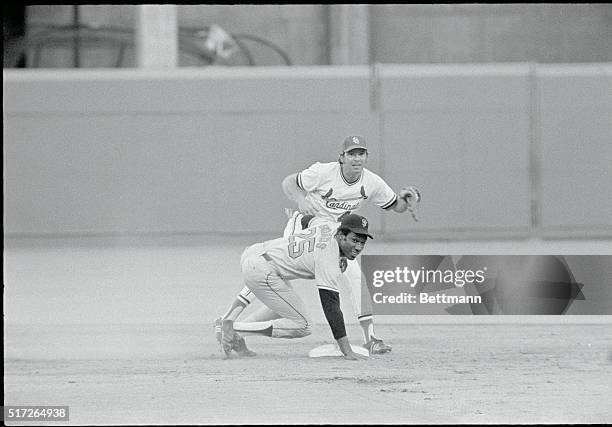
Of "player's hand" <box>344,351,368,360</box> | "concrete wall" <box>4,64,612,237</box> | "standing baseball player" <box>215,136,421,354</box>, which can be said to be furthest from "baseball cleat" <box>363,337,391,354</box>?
"concrete wall" <box>4,64,612,237</box>

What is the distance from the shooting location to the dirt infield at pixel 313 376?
6.15 m

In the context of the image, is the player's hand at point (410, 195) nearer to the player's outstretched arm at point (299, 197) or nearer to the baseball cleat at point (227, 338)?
the player's outstretched arm at point (299, 197)

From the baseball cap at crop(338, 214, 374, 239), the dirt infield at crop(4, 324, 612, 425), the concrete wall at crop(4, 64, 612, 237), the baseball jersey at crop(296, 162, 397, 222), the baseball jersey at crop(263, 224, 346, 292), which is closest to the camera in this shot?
the dirt infield at crop(4, 324, 612, 425)

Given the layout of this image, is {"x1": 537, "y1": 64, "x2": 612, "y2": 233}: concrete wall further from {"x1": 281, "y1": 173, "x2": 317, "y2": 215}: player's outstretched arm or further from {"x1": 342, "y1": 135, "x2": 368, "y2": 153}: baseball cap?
{"x1": 342, "y1": 135, "x2": 368, "y2": 153}: baseball cap

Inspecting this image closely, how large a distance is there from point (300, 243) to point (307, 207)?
1.19ft

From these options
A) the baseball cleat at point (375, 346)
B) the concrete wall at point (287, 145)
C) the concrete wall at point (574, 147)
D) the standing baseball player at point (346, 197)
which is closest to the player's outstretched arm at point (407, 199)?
the standing baseball player at point (346, 197)

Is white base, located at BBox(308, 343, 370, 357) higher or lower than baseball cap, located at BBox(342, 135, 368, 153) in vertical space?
lower

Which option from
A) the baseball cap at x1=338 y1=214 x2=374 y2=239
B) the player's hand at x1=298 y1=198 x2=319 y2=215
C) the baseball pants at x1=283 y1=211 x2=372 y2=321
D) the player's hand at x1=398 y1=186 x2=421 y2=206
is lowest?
the baseball pants at x1=283 y1=211 x2=372 y2=321

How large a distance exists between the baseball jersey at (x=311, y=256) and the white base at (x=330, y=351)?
536mm

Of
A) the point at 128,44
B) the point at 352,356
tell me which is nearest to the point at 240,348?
the point at 352,356

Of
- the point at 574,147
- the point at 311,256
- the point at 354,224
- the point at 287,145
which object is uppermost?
the point at 287,145

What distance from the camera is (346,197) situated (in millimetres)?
7957

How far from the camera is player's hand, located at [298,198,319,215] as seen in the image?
316 inches

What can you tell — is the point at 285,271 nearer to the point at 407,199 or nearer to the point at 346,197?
the point at 346,197
